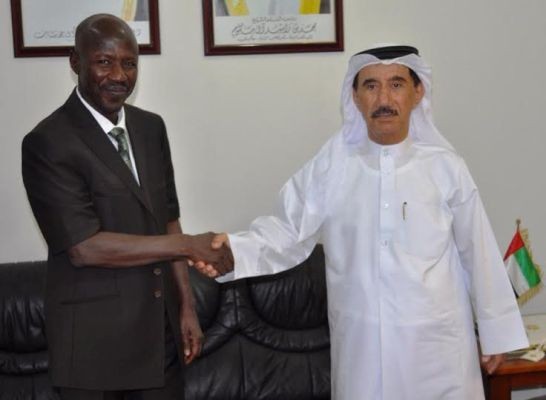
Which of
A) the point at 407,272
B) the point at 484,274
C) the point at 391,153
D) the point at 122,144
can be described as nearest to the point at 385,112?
the point at 391,153

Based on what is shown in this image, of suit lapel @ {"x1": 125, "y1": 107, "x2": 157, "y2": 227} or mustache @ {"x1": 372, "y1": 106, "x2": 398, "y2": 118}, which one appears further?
mustache @ {"x1": 372, "y1": 106, "x2": 398, "y2": 118}

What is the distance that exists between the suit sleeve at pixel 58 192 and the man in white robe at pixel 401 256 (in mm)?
490

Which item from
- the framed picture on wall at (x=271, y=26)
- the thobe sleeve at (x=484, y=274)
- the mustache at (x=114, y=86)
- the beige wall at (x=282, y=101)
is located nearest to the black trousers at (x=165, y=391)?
the mustache at (x=114, y=86)

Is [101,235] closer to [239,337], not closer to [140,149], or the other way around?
[140,149]

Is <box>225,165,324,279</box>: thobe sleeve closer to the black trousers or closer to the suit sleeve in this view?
the black trousers

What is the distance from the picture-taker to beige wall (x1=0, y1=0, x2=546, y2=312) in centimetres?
339

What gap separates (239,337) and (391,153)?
4.24 feet

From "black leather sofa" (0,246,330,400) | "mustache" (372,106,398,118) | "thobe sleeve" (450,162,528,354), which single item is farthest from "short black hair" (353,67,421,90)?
"black leather sofa" (0,246,330,400)

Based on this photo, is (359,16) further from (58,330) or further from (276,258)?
(58,330)

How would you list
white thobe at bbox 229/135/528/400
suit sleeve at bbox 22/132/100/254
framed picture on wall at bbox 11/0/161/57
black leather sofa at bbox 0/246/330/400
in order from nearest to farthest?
suit sleeve at bbox 22/132/100/254 → white thobe at bbox 229/135/528/400 → black leather sofa at bbox 0/246/330/400 → framed picture on wall at bbox 11/0/161/57

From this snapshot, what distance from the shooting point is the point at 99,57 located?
2.15 meters

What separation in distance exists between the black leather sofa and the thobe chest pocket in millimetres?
1005

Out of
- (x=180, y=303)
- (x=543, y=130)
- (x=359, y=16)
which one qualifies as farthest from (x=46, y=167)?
(x=543, y=130)

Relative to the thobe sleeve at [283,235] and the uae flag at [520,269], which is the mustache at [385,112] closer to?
the thobe sleeve at [283,235]
